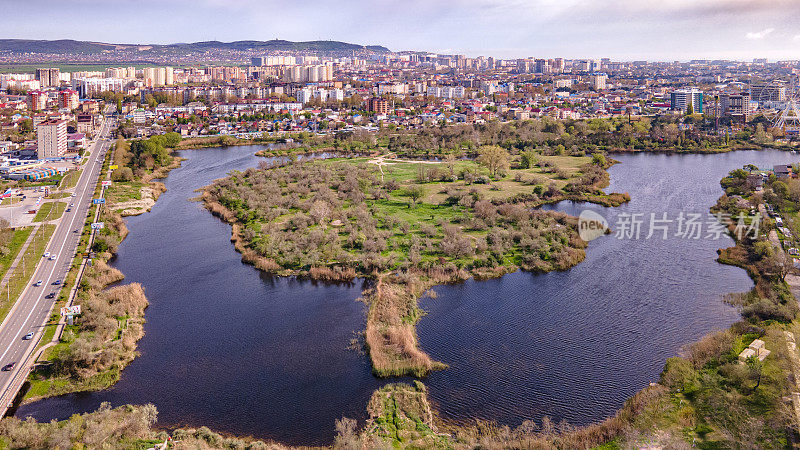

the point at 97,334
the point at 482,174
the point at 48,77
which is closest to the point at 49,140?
the point at 482,174

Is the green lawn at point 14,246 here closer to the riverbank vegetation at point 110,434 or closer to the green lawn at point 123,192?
the green lawn at point 123,192

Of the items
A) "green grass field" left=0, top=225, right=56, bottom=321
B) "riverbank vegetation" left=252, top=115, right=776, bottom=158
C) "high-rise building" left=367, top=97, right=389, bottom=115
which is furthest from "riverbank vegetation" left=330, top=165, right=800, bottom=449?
"high-rise building" left=367, top=97, right=389, bottom=115

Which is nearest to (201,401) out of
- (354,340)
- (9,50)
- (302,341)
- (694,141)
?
(302,341)

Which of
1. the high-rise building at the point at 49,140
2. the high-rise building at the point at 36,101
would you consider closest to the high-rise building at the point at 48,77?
the high-rise building at the point at 36,101

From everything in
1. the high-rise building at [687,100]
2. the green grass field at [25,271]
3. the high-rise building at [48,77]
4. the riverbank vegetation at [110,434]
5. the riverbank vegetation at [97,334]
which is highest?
the high-rise building at [48,77]

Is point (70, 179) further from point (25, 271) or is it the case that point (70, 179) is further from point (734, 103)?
point (734, 103)

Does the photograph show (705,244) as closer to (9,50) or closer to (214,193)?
(214,193)
